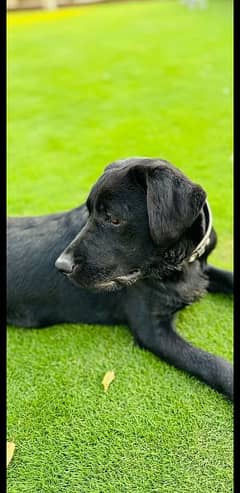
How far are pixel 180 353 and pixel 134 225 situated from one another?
0.72 m

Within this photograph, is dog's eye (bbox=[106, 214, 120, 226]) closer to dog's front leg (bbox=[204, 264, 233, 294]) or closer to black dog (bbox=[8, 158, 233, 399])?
black dog (bbox=[8, 158, 233, 399])

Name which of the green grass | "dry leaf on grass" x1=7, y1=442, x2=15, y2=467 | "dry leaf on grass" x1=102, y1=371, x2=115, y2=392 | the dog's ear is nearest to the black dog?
the dog's ear

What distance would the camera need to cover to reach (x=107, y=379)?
267 cm

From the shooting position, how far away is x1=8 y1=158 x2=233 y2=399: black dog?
227 cm

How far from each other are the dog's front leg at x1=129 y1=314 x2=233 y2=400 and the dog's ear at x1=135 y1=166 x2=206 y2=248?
1.89 ft

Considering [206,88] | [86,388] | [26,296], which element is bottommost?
[86,388]

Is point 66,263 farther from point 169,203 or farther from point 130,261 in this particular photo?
point 169,203

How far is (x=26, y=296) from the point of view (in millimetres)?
2908

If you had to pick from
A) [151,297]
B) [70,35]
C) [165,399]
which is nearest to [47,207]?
[151,297]

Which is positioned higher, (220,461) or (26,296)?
(26,296)

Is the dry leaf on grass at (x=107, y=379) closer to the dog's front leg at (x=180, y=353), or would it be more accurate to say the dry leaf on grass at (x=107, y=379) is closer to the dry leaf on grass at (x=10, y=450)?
the dog's front leg at (x=180, y=353)

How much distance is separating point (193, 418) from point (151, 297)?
1.98ft
